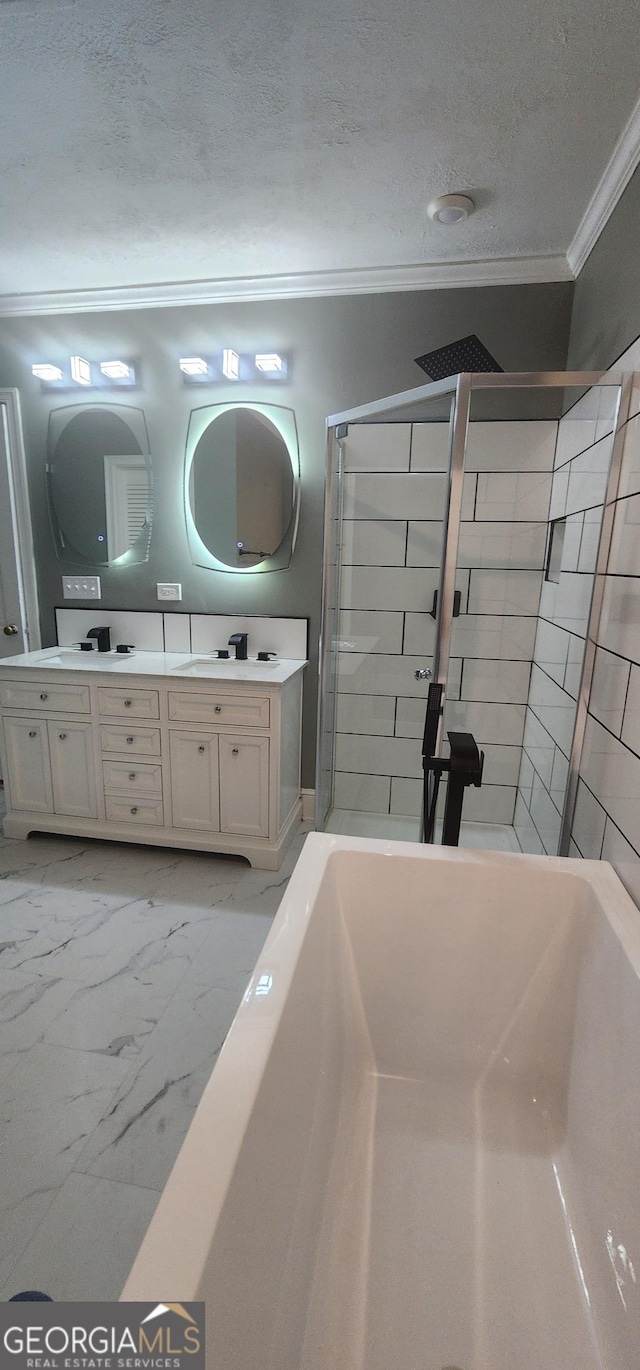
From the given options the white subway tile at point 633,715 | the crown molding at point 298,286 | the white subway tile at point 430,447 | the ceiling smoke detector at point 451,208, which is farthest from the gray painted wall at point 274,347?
the white subway tile at point 633,715

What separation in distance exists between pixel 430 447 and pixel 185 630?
4.68 ft

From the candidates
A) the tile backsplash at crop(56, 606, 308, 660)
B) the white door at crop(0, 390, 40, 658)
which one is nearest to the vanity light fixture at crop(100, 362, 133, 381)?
the white door at crop(0, 390, 40, 658)

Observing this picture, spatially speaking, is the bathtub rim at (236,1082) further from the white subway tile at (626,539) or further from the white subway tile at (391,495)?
the white subway tile at (391,495)

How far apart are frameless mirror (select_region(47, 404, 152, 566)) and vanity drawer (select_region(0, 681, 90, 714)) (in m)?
0.70

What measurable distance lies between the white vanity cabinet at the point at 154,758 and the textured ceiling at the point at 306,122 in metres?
1.57

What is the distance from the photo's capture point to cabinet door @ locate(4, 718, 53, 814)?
245 cm

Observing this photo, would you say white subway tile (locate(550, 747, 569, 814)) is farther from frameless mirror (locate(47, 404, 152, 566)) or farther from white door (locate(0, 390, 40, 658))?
white door (locate(0, 390, 40, 658))

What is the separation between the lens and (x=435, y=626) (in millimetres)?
1832

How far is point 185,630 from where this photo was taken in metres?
2.71

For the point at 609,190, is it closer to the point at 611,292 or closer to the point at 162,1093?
the point at 611,292

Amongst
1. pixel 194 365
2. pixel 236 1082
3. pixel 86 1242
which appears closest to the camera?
pixel 236 1082

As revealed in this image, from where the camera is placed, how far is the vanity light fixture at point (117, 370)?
2516 mm

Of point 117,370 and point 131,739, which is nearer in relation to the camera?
point 131,739

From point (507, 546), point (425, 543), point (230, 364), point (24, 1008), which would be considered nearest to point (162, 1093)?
point (24, 1008)
